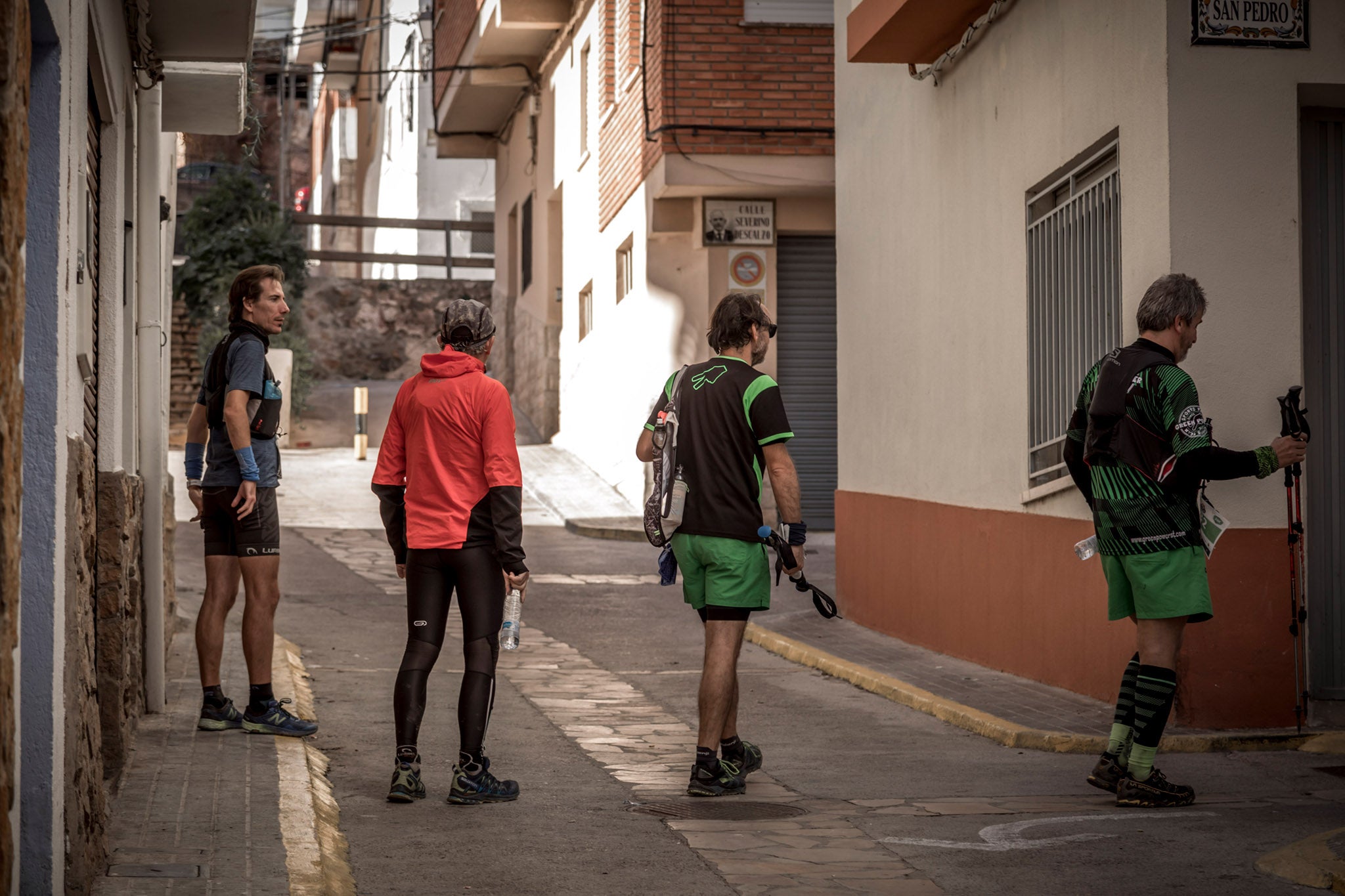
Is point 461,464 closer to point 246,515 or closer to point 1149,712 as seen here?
point 246,515

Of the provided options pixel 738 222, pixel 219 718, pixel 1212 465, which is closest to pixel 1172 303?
pixel 1212 465

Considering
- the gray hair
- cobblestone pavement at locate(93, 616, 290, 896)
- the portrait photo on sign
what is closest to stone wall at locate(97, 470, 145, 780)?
cobblestone pavement at locate(93, 616, 290, 896)

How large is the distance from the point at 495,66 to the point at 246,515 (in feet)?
68.8

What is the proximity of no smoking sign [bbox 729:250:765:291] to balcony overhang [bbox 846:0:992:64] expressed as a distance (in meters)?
8.24

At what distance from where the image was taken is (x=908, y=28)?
1030cm

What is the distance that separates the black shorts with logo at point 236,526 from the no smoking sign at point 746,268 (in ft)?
40.9

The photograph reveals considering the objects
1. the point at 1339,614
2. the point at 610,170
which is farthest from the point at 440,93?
the point at 1339,614

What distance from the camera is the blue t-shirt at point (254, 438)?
7250 millimetres

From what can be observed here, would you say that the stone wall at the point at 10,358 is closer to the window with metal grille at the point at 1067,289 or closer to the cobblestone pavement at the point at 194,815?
the cobblestone pavement at the point at 194,815

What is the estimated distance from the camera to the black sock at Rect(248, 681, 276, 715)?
7391mm

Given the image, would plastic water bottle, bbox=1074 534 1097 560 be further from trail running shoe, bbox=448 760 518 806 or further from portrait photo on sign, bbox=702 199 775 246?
portrait photo on sign, bbox=702 199 775 246

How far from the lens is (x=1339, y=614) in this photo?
8.03 metres

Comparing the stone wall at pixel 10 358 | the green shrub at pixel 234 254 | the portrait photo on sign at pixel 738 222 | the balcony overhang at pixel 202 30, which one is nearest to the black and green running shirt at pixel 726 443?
the balcony overhang at pixel 202 30

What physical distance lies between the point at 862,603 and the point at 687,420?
5948 millimetres
